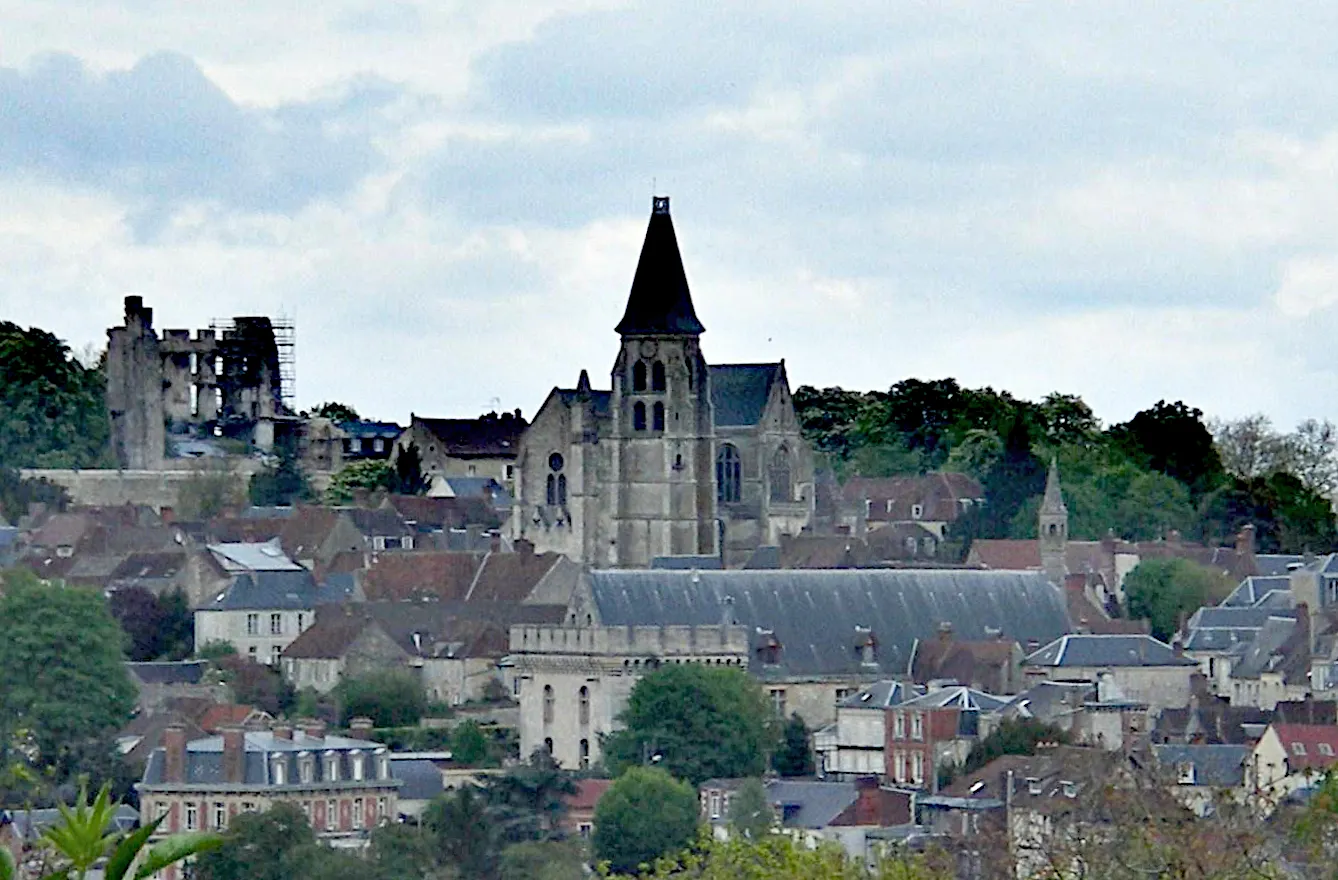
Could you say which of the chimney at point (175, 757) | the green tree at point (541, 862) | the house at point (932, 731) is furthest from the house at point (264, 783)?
the house at point (932, 731)

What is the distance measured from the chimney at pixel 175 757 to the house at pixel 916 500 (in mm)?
41482

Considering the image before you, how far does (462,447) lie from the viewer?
12194 centimetres

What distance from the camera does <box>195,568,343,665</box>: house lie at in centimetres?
8738

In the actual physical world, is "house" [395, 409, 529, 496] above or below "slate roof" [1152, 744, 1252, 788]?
above

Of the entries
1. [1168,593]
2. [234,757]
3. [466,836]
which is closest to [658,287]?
[1168,593]

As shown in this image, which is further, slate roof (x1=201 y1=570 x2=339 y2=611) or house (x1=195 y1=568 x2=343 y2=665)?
slate roof (x1=201 y1=570 x2=339 y2=611)

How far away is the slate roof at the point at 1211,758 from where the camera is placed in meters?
63.9

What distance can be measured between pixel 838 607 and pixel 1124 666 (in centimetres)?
602

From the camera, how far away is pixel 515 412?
417 ft

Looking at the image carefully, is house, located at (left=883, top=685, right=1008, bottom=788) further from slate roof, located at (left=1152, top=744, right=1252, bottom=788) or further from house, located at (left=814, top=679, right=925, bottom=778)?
slate roof, located at (left=1152, top=744, right=1252, bottom=788)

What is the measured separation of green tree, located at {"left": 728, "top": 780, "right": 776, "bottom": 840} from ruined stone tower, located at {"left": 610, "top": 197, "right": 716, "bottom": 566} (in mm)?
29949

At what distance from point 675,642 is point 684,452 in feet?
68.5

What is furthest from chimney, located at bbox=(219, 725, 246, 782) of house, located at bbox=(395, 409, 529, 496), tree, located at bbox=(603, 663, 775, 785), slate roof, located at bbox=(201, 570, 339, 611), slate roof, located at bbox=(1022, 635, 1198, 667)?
house, located at bbox=(395, 409, 529, 496)

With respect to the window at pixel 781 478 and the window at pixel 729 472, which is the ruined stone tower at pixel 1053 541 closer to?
the window at pixel 781 478
